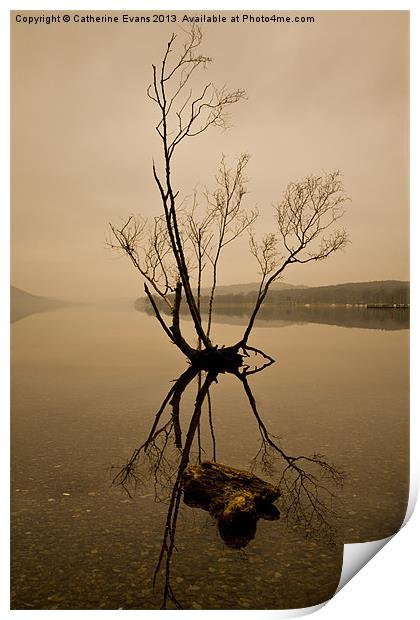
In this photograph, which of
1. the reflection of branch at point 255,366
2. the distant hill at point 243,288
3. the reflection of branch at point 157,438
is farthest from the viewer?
the reflection of branch at point 255,366

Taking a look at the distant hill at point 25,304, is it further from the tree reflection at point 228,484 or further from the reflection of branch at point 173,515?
the reflection of branch at point 173,515

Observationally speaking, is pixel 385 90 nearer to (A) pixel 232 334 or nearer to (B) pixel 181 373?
(A) pixel 232 334

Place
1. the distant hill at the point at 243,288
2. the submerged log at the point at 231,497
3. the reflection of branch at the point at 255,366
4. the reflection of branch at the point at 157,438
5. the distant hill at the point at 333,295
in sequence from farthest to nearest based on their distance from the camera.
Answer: the reflection of branch at the point at 255,366 → the distant hill at the point at 243,288 → the distant hill at the point at 333,295 → the reflection of branch at the point at 157,438 → the submerged log at the point at 231,497

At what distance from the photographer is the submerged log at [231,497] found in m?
2.67

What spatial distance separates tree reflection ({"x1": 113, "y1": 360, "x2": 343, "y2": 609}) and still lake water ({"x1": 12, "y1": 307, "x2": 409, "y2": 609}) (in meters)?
0.05

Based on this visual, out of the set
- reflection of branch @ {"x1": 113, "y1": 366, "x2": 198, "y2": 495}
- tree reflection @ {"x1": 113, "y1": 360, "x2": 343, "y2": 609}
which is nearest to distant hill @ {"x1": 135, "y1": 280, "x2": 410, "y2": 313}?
reflection of branch @ {"x1": 113, "y1": 366, "x2": 198, "y2": 495}

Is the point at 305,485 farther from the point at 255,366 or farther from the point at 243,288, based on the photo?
the point at 255,366

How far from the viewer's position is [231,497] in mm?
2791

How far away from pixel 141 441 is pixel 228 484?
816mm

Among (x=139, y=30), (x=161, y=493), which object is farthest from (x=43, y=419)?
(x=139, y=30)

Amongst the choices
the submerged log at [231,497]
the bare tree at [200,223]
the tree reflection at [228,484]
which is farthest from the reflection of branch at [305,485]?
the bare tree at [200,223]

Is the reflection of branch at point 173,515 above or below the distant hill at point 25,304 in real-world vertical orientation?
below

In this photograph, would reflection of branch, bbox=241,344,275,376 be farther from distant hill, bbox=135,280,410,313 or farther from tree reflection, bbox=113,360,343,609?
tree reflection, bbox=113,360,343,609

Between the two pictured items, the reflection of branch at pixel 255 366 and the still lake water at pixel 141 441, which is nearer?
the still lake water at pixel 141 441
